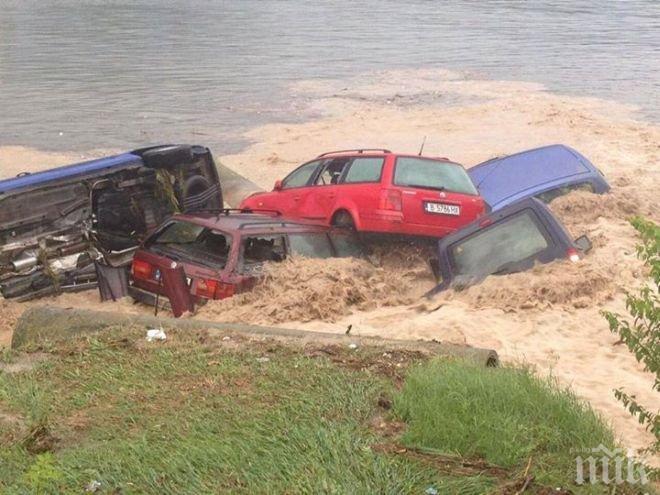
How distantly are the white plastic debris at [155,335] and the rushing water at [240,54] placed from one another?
18046mm

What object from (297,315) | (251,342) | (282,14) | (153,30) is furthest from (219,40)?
(251,342)

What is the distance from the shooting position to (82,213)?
12.8 meters

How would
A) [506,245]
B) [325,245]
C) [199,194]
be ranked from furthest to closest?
[199,194] < [325,245] < [506,245]

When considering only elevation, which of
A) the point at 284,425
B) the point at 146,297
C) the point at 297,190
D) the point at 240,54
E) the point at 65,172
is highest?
the point at 284,425

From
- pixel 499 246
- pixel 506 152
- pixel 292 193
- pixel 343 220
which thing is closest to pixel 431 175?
pixel 343 220

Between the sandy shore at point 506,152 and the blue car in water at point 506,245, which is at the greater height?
the blue car in water at point 506,245

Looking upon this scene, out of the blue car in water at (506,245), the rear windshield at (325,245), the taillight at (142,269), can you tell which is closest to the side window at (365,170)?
the rear windshield at (325,245)

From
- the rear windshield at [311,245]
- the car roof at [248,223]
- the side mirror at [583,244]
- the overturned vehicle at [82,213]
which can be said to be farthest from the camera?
the overturned vehicle at [82,213]

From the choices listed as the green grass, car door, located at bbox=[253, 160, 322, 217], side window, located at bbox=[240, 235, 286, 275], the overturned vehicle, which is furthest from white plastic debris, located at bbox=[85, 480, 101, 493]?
car door, located at bbox=[253, 160, 322, 217]

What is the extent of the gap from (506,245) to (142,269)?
4.19 meters

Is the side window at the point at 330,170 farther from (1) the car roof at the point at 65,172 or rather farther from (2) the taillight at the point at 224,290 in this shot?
(2) the taillight at the point at 224,290

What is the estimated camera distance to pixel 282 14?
182 feet

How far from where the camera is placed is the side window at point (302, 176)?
45.2 feet

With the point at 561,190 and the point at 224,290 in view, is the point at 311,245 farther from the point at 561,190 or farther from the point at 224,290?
the point at 561,190
